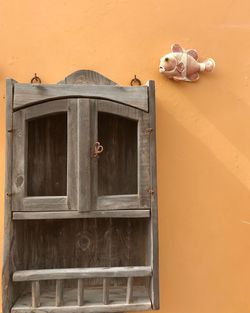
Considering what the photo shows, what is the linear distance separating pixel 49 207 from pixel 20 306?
240 mm

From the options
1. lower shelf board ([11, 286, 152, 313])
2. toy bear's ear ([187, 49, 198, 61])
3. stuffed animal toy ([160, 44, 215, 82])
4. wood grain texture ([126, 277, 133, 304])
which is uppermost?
toy bear's ear ([187, 49, 198, 61])

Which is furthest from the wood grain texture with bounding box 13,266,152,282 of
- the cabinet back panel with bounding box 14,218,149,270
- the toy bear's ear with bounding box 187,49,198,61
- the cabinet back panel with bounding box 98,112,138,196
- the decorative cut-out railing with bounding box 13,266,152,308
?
the toy bear's ear with bounding box 187,49,198,61

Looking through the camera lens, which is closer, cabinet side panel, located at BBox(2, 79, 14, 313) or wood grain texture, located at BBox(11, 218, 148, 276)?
cabinet side panel, located at BBox(2, 79, 14, 313)

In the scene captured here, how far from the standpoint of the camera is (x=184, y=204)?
0.96 meters

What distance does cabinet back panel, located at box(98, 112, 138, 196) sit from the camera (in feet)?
3.08

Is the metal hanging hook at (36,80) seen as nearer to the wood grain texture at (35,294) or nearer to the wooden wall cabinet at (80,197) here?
the wooden wall cabinet at (80,197)

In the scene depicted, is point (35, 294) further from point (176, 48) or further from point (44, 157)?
point (176, 48)

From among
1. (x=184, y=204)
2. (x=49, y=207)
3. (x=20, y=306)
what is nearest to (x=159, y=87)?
(x=184, y=204)

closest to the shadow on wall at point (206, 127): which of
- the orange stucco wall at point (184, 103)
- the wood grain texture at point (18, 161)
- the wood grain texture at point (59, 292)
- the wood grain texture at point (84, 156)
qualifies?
the orange stucco wall at point (184, 103)

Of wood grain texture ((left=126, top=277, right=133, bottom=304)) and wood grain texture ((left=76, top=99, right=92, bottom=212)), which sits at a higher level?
wood grain texture ((left=76, top=99, right=92, bottom=212))

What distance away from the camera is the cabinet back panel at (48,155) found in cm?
91

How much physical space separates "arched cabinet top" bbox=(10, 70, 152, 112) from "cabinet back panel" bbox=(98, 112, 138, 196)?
0.10 metres

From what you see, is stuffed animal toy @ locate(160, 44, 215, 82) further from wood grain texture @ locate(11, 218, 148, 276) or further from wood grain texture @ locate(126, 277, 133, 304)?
wood grain texture @ locate(126, 277, 133, 304)

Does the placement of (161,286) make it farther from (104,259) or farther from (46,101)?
(46,101)
